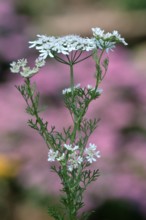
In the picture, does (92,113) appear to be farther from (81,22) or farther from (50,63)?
(81,22)

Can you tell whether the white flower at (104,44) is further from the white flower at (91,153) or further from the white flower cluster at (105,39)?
the white flower at (91,153)

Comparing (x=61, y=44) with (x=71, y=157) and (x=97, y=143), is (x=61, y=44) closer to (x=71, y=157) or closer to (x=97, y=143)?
(x=71, y=157)

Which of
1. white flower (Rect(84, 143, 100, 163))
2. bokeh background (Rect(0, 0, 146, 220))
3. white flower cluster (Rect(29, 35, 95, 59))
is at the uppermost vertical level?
bokeh background (Rect(0, 0, 146, 220))

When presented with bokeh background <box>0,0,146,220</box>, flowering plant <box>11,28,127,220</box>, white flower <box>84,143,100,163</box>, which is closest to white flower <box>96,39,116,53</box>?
flowering plant <box>11,28,127,220</box>

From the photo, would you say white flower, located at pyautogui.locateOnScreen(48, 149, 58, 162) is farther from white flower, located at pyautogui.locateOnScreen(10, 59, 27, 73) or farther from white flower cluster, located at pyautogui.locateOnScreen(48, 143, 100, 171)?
white flower, located at pyautogui.locateOnScreen(10, 59, 27, 73)

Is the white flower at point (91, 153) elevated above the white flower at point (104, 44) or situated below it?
below

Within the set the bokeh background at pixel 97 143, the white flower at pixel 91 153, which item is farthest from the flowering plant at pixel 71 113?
the bokeh background at pixel 97 143

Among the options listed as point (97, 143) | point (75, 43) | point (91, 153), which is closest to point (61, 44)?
point (75, 43)

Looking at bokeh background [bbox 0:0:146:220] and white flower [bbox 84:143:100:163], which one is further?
bokeh background [bbox 0:0:146:220]
